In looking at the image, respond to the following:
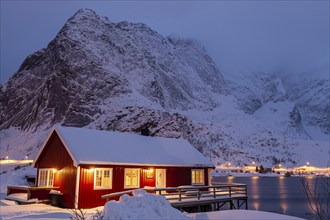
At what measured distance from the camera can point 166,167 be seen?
→ 31.4 metres

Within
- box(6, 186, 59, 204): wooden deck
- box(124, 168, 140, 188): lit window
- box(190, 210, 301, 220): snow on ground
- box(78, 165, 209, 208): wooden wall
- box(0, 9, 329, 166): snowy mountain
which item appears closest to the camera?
box(190, 210, 301, 220): snow on ground

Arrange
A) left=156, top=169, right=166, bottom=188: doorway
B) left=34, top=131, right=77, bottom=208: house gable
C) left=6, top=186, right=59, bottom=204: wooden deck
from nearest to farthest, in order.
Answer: left=34, top=131, right=77, bottom=208: house gable < left=6, top=186, right=59, bottom=204: wooden deck < left=156, top=169, right=166, bottom=188: doorway

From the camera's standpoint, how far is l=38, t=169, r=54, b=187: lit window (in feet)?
94.7

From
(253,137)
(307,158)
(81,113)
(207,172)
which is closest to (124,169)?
(207,172)

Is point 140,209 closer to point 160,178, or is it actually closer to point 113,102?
point 160,178

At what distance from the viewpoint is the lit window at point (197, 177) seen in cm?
3353

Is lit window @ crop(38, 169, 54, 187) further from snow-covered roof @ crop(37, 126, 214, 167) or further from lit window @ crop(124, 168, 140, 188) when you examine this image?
lit window @ crop(124, 168, 140, 188)

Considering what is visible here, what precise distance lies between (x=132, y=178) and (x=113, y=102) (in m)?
80.7

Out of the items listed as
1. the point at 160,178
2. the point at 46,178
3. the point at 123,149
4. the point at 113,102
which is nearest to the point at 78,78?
the point at 113,102

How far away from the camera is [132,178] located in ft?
95.2

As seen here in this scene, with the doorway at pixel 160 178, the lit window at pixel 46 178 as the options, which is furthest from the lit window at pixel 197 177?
the lit window at pixel 46 178

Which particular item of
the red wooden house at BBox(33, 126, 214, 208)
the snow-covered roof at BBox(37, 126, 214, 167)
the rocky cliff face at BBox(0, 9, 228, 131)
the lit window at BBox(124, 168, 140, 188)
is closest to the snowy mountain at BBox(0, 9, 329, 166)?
the rocky cliff face at BBox(0, 9, 228, 131)

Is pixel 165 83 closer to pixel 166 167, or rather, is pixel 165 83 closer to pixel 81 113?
pixel 81 113

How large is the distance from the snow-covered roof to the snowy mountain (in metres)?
56.5
